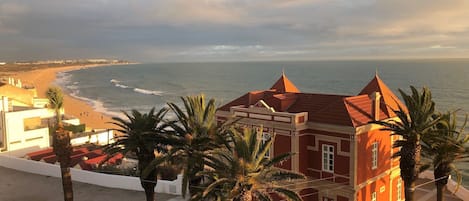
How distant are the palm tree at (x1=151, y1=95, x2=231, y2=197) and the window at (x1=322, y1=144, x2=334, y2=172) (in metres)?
7.26

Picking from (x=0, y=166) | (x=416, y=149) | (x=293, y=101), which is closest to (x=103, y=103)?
(x=0, y=166)

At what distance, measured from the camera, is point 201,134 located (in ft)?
56.3

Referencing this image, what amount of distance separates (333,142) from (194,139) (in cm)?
875

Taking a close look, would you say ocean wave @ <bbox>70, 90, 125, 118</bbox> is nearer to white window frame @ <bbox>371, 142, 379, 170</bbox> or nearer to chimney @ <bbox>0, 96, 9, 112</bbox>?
chimney @ <bbox>0, 96, 9, 112</bbox>

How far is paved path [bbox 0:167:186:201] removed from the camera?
946 inches

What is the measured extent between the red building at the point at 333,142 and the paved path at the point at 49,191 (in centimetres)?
692

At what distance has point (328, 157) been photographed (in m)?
22.4

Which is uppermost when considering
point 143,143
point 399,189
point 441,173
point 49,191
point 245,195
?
point 143,143

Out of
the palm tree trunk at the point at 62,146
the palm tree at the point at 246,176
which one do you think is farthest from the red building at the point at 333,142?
the palm tree trunk at the point at 62,146

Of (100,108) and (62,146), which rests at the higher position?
(62,146)

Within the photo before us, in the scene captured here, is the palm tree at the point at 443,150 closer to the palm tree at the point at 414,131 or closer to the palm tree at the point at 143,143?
the palm tree at the point at 414,131

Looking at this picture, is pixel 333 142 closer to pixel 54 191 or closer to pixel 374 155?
pixel 374 155

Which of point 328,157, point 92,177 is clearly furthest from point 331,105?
point 92,177

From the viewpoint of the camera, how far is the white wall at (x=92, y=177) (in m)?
24.5
